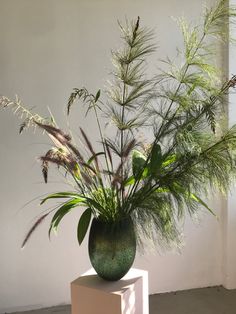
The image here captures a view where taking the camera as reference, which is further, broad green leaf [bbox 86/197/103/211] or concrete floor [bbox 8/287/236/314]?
concrete floor [bbox 8/287/236/314]

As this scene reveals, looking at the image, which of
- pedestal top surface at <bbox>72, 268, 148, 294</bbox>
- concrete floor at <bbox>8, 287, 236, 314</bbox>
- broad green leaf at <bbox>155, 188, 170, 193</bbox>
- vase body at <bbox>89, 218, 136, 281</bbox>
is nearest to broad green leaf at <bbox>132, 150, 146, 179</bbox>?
broad green leaf at <bbox>155, 188, 170, 193</bbox>

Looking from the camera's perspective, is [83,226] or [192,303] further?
[192,303]

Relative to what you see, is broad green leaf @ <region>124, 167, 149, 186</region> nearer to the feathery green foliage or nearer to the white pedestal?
the feathery green foliage

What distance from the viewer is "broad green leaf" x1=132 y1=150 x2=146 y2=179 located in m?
1.77

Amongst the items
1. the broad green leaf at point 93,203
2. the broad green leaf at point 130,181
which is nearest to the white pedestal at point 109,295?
the broad green leaf at point 93,203

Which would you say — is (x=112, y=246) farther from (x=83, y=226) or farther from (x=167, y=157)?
(x=167, y=157)

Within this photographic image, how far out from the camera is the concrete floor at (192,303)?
2744mm

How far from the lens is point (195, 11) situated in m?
2.87

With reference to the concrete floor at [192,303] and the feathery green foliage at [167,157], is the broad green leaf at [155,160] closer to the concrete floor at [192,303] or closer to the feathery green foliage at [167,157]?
the feathery green foliage at [167,157]

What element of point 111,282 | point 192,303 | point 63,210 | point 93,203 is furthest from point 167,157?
point 192,303

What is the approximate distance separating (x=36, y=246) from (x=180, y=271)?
1.11 meters

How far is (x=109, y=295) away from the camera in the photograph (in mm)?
1738

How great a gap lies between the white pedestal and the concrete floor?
941 millimetres

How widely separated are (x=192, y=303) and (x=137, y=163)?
1.53 metres
